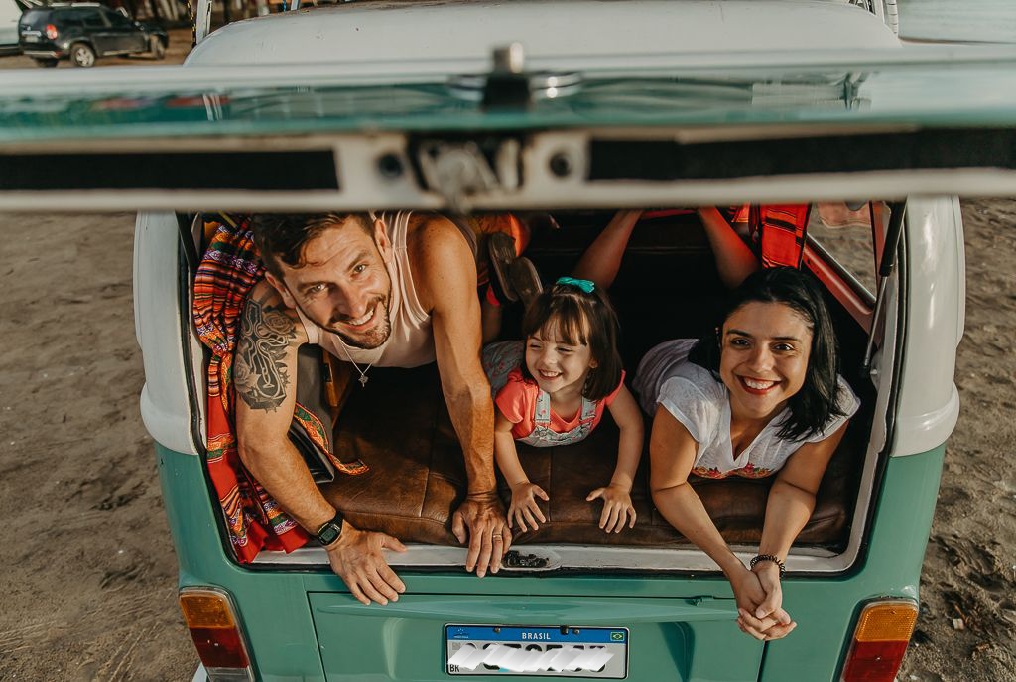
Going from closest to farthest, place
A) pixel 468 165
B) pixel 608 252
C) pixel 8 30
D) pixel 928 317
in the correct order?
pixel 468 165, pixel 928 317, pixel 608 252, pixel 8 30

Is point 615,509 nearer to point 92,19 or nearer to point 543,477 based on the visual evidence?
point 543,477

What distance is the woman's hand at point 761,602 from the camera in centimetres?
174

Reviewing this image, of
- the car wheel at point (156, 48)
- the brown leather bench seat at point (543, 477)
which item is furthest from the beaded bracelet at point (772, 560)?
the car wheel at point (156, 48)

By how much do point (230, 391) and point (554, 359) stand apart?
2.88 feet

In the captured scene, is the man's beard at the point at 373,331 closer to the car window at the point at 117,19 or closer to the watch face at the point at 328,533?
the watch face at the point at 328,533

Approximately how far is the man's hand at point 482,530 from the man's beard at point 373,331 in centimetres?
51

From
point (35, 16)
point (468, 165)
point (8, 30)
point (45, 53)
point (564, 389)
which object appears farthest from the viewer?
point (8, 30)

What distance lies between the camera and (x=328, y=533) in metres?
1.92

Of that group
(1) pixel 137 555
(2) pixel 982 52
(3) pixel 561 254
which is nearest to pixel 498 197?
(2) pixel 982 52

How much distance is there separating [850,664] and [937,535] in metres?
1.57

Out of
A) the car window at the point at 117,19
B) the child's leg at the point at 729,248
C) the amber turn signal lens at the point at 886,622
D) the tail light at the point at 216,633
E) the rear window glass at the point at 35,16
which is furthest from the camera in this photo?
the car window at the point at 117,19

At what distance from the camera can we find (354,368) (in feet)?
7.93

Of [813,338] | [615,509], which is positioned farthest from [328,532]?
[813,338]

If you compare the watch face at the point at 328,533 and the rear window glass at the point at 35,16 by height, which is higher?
the rear window glass at the point at 35,16
